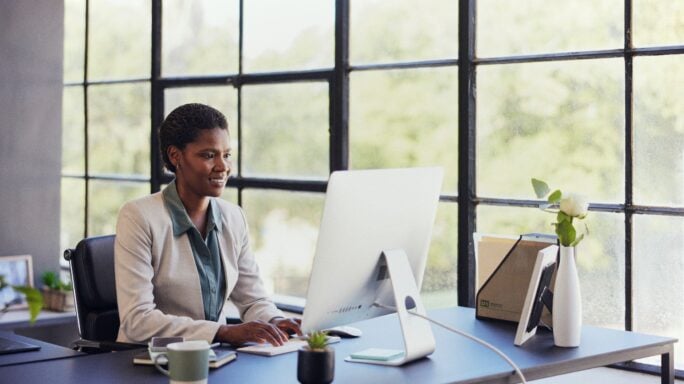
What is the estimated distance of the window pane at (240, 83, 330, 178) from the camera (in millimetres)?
4227

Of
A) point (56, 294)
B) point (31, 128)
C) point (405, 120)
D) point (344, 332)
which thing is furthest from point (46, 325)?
point (344, 332)

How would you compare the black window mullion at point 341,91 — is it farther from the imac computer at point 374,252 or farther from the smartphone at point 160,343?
the smartphone at point 160,343

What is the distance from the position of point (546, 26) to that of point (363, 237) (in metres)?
1.42

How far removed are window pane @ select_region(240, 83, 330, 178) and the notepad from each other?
180 cm

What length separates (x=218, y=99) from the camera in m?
4.67

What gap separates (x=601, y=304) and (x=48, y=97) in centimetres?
326

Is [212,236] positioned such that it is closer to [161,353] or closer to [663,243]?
[161,353]

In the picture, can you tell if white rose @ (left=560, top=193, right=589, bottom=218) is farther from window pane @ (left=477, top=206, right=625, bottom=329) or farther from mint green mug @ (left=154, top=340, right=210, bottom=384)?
mint green mug @ (left=154, top=340, right=210, bottom=384)

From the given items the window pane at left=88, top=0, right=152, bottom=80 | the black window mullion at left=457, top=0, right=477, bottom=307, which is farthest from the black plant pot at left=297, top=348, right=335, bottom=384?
the window pane at left=88, top=0, right=152, bottom=80

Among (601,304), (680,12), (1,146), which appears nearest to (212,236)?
(601,304)

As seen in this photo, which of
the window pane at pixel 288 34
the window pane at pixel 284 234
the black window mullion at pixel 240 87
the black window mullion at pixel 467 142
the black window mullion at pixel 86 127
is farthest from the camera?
the black window mullion at pixel 86 127

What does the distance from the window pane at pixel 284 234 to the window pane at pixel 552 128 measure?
0.96 meters

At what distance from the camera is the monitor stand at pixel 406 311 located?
238cm

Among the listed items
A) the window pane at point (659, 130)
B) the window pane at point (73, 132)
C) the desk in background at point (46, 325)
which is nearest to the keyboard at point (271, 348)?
the window pane at point (659, 130)
